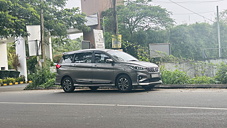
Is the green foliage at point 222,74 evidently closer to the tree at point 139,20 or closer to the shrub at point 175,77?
the shrub at point 175,77

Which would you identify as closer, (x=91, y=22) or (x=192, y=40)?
(x=192, y=40)

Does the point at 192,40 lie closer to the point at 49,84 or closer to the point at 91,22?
the point at 91,22

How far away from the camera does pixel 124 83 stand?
11945 mm

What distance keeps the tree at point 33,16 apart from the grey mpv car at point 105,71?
8907 mm

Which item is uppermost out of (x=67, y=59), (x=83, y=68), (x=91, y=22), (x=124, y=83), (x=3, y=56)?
(x=91, y=22)

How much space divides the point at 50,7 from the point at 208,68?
1901cm

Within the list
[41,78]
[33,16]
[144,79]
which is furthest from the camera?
[33,16]

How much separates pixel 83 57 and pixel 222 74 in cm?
570

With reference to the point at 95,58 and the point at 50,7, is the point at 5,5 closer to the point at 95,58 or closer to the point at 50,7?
the point at 50,7

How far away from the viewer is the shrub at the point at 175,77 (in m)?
14.0

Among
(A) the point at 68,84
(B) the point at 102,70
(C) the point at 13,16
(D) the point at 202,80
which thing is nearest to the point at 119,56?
(B) the point at 102,70

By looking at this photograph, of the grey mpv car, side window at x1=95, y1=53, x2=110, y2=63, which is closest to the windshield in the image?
the grey mpv car

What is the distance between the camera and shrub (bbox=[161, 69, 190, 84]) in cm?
1401

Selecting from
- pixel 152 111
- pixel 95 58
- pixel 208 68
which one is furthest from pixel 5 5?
pixel 152 111
